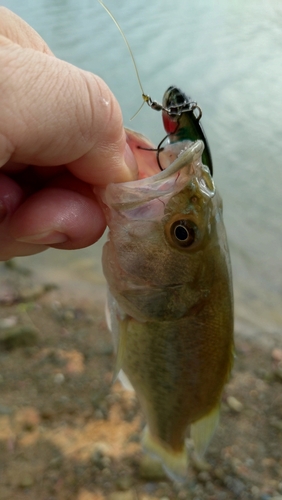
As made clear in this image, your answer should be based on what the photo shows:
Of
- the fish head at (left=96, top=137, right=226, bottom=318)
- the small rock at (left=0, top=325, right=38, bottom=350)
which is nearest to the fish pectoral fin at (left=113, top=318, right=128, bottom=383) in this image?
the fish head at (left=96, top=137, right=226, bottom=318)

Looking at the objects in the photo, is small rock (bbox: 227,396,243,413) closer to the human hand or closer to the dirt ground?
the dirt ground

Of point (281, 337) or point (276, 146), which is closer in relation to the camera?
point (281, 337)

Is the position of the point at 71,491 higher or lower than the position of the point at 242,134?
higher

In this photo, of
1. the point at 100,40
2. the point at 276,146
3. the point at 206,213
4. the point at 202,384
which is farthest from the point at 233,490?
the point at 100,40

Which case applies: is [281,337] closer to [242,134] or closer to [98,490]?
[98,490]

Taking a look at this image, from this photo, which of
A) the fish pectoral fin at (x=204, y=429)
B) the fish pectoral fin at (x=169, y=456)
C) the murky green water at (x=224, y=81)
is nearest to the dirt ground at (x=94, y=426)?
the fish pectoral fin at (x=169, y=456)
